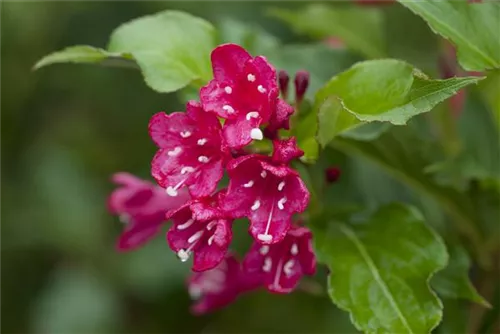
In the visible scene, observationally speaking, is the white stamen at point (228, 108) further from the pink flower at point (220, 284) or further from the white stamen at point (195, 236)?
the pink flower at point (220, 284)

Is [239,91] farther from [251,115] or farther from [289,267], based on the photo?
[289,267]

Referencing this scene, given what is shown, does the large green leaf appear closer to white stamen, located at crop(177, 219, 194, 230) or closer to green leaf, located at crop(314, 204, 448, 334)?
white stamen, located at crop(177, 219, 194, 230)

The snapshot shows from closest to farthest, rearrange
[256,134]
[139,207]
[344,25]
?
[256,134], [139,207], [344,25]

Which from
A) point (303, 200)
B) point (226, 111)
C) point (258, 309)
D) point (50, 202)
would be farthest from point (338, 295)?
point (50, 202)

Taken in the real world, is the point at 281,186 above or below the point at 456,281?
above

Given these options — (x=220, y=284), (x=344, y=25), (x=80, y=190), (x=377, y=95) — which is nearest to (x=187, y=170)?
(x=377, y=95)

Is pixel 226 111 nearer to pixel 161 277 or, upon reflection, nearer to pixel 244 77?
pixel 244 77
